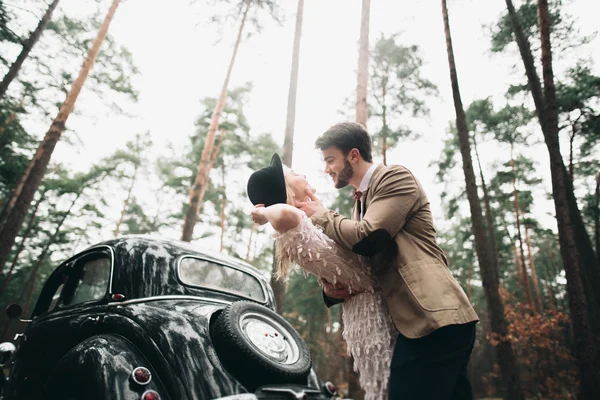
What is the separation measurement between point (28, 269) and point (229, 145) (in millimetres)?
23889

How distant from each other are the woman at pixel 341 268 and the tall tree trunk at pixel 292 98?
7667 mm

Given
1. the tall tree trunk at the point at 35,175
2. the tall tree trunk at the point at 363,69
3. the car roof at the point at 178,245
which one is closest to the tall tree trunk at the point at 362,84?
the tall tree trunk at the point at 363,69

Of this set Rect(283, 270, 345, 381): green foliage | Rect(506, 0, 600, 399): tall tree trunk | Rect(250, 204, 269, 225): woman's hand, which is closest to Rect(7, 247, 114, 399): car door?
Rect(250, 204, 269, 225): woman's hand

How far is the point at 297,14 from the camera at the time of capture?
1116cm

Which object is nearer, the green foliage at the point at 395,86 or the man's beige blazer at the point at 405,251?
the man's beige blazer at the point at 405,251

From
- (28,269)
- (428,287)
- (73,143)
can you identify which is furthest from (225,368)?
(28,269)

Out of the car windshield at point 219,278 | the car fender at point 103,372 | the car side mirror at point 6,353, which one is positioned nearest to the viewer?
the car fender at point 103,372

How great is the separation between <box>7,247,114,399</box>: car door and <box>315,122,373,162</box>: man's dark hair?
2.09m

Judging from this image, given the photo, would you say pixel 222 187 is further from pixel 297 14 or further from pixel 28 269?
pixel 28 269

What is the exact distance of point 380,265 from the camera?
4.96 feet

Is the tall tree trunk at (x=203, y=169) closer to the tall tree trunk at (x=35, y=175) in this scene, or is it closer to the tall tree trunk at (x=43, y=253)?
the tall tree trunk at (x=35, y=175)

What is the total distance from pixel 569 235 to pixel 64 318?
8.82 metres

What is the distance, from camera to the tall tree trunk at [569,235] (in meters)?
6.62

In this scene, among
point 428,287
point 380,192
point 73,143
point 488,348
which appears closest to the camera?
point 428,287
